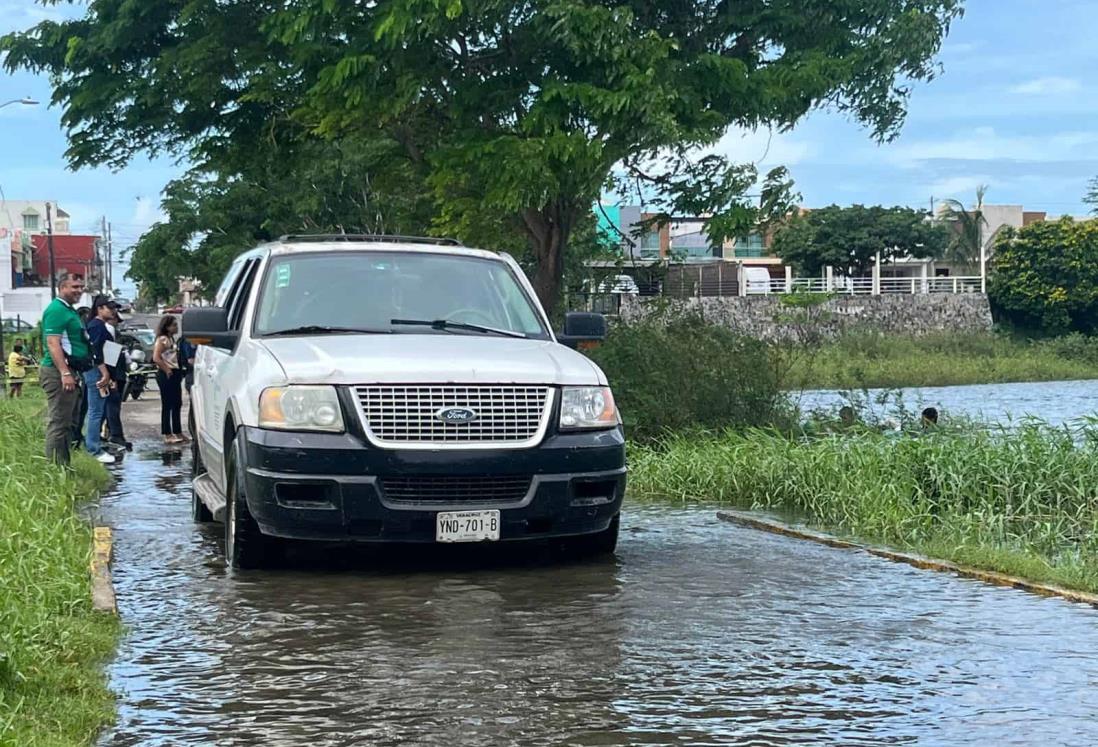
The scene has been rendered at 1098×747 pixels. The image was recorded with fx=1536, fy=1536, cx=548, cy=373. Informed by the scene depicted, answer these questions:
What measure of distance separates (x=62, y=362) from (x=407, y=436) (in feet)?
20.7

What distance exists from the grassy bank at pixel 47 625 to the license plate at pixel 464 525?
1.83 metres

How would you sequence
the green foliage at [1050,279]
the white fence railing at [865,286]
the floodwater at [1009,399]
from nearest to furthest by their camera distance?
the floodwater at [1009,399] < the green foliage at [1050,279] < the white fence railing at [865,286]

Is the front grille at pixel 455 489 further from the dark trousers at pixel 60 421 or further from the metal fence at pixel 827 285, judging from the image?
the metal fence at pixel 827 285

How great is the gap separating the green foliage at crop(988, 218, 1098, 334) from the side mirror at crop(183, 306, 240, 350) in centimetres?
6539

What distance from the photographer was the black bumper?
8.17 m

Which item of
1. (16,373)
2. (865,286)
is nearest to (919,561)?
(16,373)

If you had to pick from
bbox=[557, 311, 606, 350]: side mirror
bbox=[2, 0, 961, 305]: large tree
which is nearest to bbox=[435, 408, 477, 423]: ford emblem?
bbox=[557, 311, 606, 350]: side mirror

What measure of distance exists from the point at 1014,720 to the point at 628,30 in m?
12.4

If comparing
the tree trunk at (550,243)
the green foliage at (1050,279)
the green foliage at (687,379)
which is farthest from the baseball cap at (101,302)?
the green foliage at (1050,279)

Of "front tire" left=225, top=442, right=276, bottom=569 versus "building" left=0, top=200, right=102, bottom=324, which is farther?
"building" left=0, top=200, right=102, bottom=324

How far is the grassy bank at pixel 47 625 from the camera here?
550 cm

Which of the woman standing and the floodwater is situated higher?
the woman standing

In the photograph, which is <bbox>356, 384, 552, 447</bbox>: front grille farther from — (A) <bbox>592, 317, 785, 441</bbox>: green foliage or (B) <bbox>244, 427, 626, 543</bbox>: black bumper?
(A) <bbox>592, 317, 785, 441</bbox>: green foliage

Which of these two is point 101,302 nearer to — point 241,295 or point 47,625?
point 241,295
